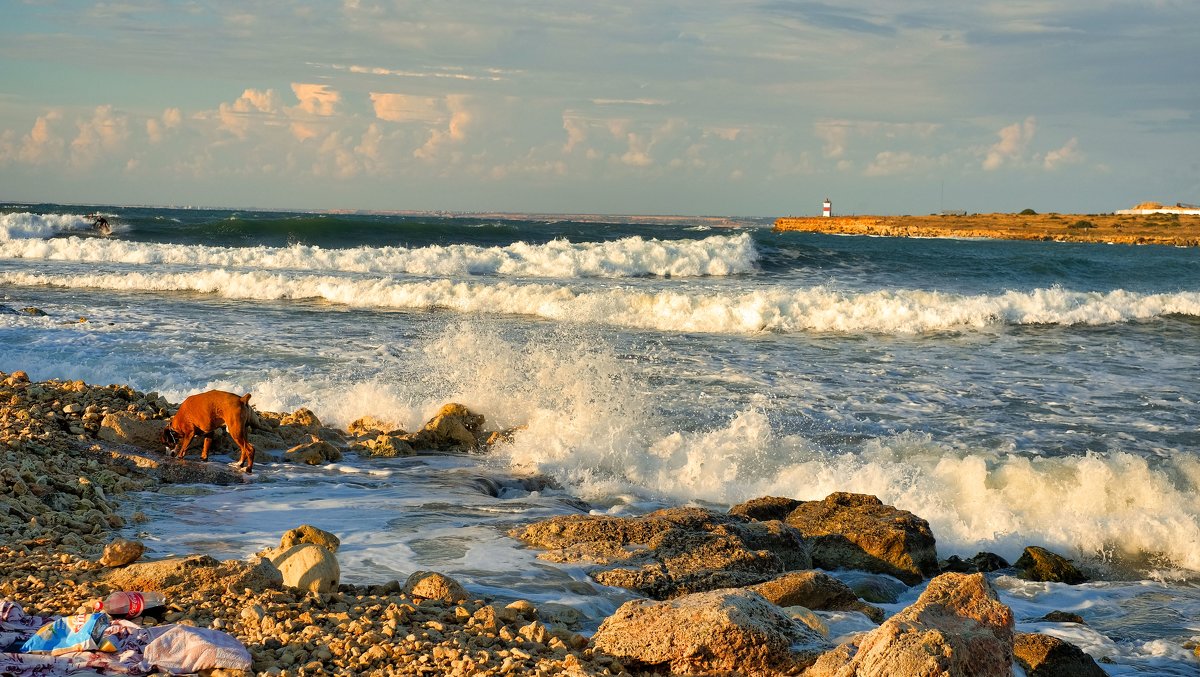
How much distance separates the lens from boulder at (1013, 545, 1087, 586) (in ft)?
22.6

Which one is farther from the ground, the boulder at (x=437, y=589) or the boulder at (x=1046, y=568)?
the boulder at (x=437, y=589)

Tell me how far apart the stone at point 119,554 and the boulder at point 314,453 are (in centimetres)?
354

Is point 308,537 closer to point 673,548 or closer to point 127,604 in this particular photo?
point 127,604

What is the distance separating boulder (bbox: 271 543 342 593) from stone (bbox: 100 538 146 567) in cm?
82

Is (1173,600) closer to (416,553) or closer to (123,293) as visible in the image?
(416,553)

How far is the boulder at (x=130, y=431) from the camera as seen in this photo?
8422 mm

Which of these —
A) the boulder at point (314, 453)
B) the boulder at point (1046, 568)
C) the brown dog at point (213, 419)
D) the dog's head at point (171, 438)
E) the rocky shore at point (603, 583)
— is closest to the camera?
the rocky shore at point (603, 583)

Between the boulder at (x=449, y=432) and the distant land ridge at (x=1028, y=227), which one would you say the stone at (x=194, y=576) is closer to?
the boulder at (x=449, y=432)

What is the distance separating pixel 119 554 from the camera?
16.9ft

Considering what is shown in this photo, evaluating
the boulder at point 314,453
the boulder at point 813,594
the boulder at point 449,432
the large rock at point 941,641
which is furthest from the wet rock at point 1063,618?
the boulder at point 314,453

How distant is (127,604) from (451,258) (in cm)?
2843

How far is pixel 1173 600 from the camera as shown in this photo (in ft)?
21.3

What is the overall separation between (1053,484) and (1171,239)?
2357 inches

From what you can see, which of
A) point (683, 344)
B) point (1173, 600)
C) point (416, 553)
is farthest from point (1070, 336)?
point (416, 553)
